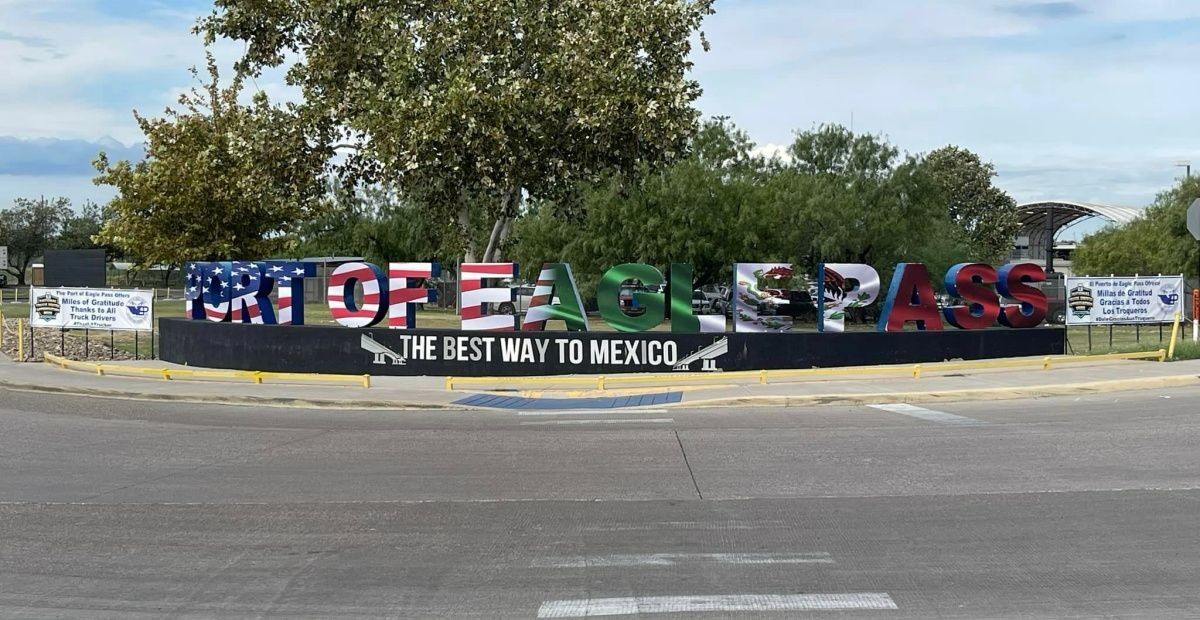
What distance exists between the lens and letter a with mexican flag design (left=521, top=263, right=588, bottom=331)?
2039 centimetres

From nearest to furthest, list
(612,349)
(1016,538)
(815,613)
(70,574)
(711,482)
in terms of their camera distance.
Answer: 1. (815,613)
2. (70,574)
3. (1016,538)
4. (711,482)
5. (612,349)

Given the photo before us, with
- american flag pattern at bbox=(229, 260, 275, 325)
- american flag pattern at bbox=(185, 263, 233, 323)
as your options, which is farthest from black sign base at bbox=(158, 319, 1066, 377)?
american flag pattern at bbox=(185, 263, 233, 323)

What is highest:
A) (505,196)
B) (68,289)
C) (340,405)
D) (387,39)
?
(387,39)

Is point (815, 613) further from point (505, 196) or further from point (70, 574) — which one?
point (505, 196)

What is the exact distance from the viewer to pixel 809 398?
1575 centimetres

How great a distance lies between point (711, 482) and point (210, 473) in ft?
15.7

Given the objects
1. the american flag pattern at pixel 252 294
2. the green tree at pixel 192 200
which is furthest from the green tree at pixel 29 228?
the american flag pattern at pixel 252 294

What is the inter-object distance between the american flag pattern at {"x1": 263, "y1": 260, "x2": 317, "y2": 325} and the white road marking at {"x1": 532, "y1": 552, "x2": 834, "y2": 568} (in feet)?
52.4

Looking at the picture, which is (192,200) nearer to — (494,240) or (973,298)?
(494,240)

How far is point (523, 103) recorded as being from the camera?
896 inches

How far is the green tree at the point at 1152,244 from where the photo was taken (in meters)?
54.1

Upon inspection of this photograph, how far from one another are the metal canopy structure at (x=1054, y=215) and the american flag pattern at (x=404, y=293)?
82.0m

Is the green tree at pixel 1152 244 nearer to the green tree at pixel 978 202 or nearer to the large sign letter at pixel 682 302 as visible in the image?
the green tree at pixel 978 202

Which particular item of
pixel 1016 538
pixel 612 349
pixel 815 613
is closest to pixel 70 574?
pixel 815 613
